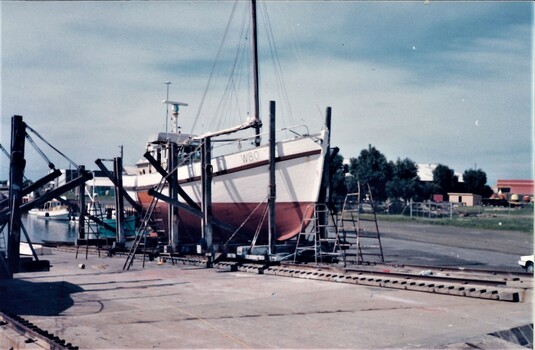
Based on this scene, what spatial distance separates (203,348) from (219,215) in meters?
12.0

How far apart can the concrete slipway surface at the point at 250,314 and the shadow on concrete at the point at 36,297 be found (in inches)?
0.6

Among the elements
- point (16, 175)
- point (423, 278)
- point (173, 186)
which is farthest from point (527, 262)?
point (16, 175)

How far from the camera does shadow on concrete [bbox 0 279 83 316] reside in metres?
7.96

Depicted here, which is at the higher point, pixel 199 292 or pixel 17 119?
pixel 17 119

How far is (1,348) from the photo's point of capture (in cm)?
670

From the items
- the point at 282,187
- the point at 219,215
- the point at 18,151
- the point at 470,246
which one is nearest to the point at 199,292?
the point at 18,151

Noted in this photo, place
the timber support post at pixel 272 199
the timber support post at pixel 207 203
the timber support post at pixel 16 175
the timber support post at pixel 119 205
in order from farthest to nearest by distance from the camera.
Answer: the timber support post at pixel 119 205
the timber support post at pixel 207 203
the timber support post at pixel 272 199
the timber support post at pixel 16 175

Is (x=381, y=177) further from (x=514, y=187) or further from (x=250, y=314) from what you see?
(x=250, y=314)

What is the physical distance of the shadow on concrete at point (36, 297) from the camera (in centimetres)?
796

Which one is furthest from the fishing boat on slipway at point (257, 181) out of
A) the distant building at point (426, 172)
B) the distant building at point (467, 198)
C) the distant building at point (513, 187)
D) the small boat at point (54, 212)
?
the distant building at point (513, 187)

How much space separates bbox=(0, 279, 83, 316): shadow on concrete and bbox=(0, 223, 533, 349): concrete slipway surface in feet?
0.05

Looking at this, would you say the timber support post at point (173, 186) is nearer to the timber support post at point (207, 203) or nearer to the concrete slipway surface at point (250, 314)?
the timber support post at point (207, 203)

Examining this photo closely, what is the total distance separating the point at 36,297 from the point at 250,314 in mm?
3908

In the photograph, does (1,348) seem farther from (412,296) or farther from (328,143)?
(328,143)
